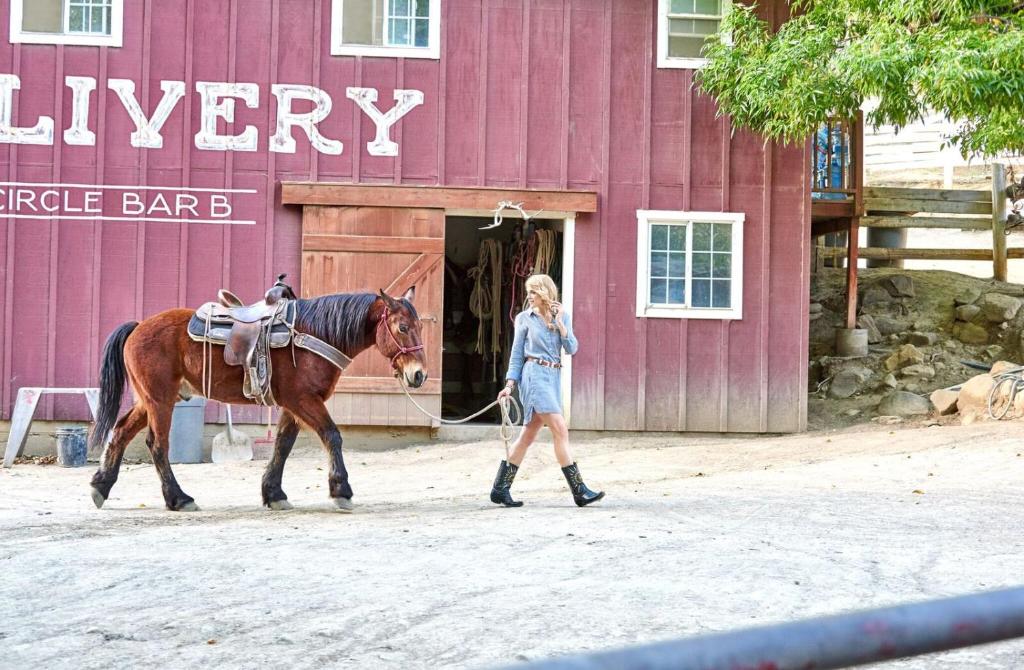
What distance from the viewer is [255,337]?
735cm

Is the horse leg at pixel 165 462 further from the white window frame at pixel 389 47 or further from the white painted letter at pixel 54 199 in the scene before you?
the white window frame at pixel 389 47

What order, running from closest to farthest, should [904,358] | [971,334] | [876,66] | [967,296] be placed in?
[876,66], [904,358], [971,334], [967,296]

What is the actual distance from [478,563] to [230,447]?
21.1ft

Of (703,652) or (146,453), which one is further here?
(146,453)

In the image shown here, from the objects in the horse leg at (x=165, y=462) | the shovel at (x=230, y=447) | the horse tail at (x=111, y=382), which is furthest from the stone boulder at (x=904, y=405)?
the horse tail at (x=111, y=382)

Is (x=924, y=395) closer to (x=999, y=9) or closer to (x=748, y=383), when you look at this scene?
(x=748, y=383)

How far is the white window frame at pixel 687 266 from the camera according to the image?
38.4ft

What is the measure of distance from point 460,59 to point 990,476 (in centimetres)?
653

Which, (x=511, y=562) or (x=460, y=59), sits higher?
(x=460, y=59)

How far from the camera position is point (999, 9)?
9.97 metres

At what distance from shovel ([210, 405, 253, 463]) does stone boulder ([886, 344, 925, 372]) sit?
7931 millimetres

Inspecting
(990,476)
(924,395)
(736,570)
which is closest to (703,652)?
(736,570)

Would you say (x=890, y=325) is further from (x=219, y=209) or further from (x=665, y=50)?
(x=219, y=209)

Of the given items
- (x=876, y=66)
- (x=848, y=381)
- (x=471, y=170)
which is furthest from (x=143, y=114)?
(x=848, y=381)
